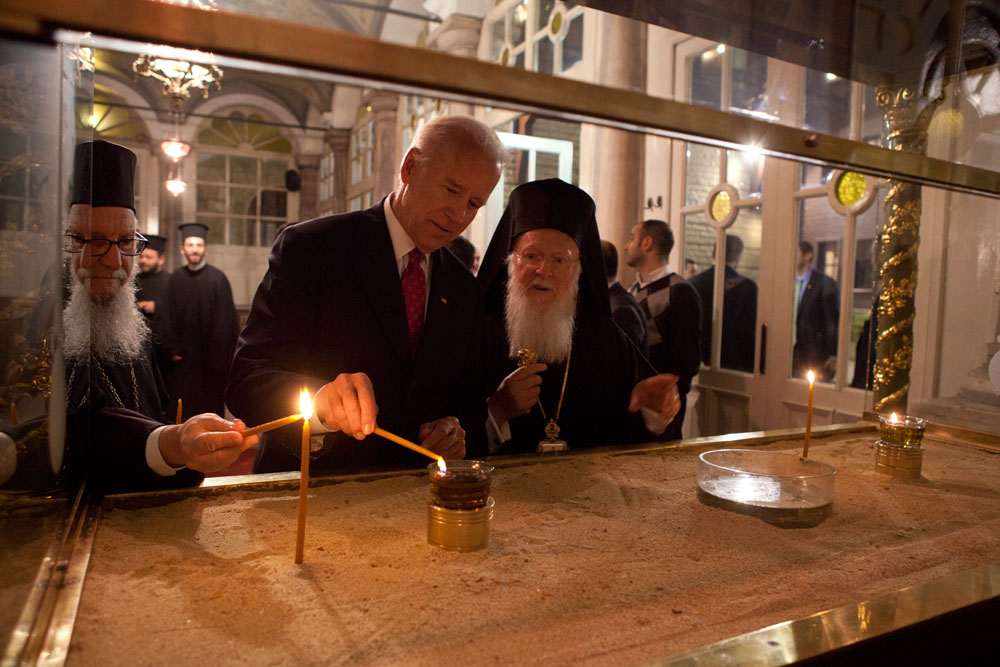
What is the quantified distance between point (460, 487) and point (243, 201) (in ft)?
48.5

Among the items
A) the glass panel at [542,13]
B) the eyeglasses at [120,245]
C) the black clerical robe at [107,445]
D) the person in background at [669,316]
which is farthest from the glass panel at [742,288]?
the black clerical robe at [107,445]

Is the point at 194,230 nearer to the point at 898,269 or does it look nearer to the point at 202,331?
the point at 202,331

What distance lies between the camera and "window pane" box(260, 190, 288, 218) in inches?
589

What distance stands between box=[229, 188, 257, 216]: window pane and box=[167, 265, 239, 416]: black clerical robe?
8.28 m

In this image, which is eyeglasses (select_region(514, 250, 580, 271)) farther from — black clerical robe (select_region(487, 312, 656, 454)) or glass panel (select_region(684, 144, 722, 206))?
glass panel (select_region(684, 144, 722, 206))

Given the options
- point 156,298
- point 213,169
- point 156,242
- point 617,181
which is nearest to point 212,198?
point 213,169

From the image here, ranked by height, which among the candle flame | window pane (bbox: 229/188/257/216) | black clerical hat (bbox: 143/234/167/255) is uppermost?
window pane (bbox: 229/188/257/216)

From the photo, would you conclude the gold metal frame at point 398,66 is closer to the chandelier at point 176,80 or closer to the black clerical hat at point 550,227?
the black clerical hat at point 550,227

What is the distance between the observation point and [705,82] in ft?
5.33

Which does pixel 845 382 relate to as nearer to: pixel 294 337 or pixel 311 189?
pixel 294 337

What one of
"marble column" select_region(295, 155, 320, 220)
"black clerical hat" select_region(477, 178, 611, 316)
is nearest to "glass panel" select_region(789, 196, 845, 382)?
"black clerical hat" select_region(477, 178, 611, 316)

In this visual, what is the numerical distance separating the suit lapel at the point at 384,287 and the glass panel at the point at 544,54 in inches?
36.4

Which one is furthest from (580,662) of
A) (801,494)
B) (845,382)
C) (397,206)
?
(845,382)

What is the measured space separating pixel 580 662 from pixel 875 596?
0.62 m
